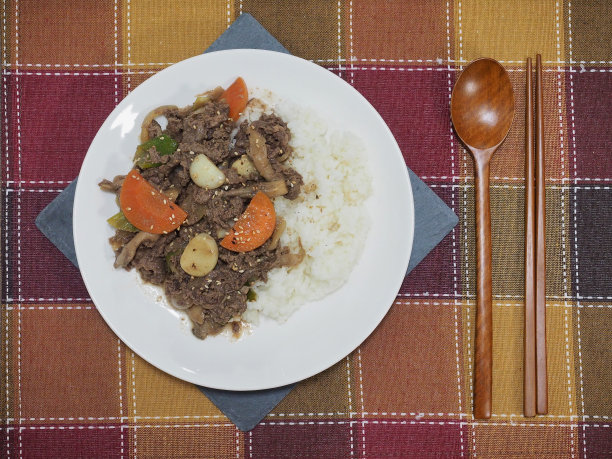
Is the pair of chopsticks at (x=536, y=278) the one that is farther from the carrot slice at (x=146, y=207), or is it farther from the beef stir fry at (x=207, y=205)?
the carrot slice at (x=146, y=207)

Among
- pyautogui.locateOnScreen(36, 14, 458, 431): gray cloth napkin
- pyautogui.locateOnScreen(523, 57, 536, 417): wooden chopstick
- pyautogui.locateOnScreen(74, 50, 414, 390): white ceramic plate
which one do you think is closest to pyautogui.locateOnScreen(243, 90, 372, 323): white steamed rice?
pyautogui.locateOnScreen(74, 50, 414, 390): white ceramic plate

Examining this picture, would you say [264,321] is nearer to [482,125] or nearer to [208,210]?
[208,210]

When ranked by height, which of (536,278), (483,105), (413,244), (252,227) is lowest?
(536,278)

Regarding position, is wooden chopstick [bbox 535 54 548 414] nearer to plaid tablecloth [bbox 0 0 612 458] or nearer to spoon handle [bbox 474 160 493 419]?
plaid tablecloth [bbox 0 0 612 458]

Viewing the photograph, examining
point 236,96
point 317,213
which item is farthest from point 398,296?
point 236,96

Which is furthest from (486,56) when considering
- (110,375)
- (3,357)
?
(3,357)
